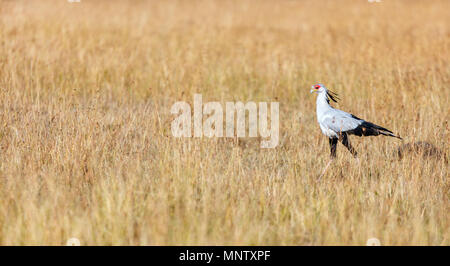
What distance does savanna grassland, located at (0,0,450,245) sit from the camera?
4270mm

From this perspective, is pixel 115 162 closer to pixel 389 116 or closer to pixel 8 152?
pixel 8 152

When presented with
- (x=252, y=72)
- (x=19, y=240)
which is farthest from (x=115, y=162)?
(x=252, y=72)

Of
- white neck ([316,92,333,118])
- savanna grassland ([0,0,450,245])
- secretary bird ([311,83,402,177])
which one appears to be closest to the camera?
savanna grassland ([0,0,450,245])

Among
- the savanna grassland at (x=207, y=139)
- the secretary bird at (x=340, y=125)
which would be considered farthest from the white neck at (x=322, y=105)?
the savanna grassland at (x=207, y=139)

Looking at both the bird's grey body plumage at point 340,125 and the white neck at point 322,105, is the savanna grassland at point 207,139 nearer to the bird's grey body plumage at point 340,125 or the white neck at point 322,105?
the bird's grey body plumage at point 340,125

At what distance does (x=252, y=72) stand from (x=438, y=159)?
461cm

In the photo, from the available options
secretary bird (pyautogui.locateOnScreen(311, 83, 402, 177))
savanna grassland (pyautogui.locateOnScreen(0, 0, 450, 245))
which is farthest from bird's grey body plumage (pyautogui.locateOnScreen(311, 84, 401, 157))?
savanna grassland (pyautogui.locateOnScreen(0, 0, 450, 245))

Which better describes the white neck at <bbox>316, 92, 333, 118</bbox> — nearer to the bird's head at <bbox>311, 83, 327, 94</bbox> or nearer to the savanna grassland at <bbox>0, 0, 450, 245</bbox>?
the bird's head at <bbox>311, 83, 327, 94</bbox>

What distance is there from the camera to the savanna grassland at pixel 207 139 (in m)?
4.27

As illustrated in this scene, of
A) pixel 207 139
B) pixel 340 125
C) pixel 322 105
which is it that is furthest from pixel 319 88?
pixel 207 139

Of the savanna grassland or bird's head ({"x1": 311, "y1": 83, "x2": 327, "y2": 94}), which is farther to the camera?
bird's head ({"x1": 311, "y1": 83, "x2": 327, "y2": 94})

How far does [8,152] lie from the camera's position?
549cm

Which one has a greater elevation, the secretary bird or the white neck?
the white neck

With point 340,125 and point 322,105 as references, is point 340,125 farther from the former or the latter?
point 322,105
